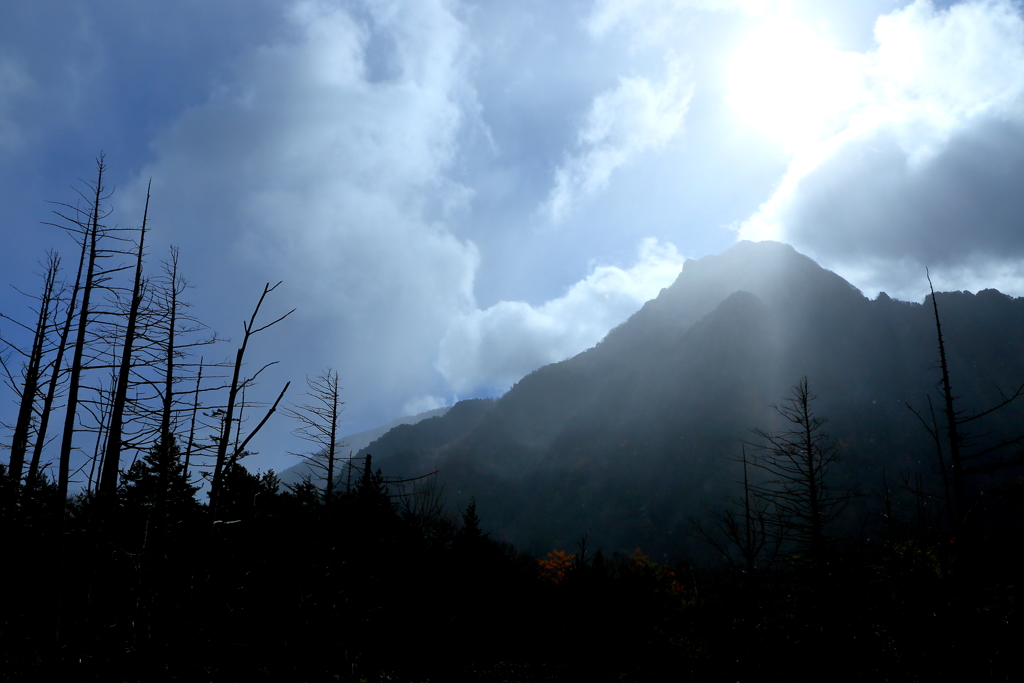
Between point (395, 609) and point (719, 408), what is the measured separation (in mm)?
79477

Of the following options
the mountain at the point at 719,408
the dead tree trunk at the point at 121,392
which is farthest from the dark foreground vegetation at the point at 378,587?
the mountain at the point at 719,408

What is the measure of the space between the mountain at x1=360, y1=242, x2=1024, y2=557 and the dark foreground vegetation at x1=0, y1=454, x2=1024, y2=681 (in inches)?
1899

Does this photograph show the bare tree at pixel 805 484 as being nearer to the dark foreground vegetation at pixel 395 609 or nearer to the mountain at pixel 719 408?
the dark foreground vegetation at pixel 395 609

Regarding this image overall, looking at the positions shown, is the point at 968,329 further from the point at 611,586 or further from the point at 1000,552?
the point at 611,586

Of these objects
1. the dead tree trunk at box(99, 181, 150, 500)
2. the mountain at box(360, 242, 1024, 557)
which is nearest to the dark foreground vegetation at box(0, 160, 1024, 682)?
the dead tree trunk at box(99, 181, 150, 500)

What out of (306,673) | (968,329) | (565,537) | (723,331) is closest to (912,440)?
(968,329)

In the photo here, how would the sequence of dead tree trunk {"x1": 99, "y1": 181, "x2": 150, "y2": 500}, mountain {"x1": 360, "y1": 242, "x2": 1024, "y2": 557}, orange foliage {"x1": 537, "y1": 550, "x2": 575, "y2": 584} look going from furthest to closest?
mountain {"x1": 360, "y1": 242, "x2": 1024, "y2": 557} → orange foliage {"x1": 537, "y1": 550, "x2": 575, "y2": 584} → dead tree trunk {"x1": 99, "y1": 181, "x2": 150, "y2": 500}

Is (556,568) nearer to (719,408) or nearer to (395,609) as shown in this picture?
(395,609)

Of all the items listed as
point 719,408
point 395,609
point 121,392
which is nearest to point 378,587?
point 395,609

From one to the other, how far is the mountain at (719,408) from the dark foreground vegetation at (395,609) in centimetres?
4824

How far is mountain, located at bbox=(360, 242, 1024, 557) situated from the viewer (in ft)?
237

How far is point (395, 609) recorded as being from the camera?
22250mm

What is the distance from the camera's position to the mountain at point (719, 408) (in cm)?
7219

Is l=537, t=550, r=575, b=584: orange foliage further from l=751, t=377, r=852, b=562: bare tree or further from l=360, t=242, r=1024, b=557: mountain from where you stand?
l=360, t=242, r=1024, b=557: mountain
